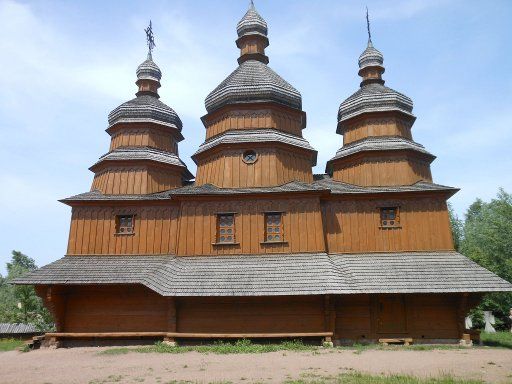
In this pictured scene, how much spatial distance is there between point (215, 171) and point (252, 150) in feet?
5.52

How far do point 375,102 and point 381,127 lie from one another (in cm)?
118

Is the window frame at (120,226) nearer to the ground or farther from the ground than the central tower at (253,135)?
nearer to the ground

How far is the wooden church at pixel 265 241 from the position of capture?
1338cm

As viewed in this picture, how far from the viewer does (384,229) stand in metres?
14.9

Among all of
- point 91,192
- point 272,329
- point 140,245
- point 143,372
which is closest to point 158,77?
point 91,192

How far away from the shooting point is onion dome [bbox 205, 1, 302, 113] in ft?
55.6

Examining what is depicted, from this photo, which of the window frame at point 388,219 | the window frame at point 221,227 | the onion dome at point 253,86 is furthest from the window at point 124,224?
the window frame at point 388,219

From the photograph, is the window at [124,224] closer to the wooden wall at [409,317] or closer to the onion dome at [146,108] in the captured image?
the onion dome at [146,108]

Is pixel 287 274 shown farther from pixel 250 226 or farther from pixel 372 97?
pixel 372 97

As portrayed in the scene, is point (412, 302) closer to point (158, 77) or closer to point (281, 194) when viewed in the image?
point (281, 194)

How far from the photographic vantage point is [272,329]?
13.5 meters

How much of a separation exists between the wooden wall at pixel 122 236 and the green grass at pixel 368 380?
865 cm

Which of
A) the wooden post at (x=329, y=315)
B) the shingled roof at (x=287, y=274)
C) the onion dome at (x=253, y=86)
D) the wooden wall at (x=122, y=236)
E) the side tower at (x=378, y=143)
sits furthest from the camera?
the onion dome at (x=253, y=86)

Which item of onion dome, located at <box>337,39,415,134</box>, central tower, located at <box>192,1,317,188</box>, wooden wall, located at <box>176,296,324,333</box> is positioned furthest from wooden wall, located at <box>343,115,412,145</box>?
wooden wall, located at <box>176,296,324,333</box>
